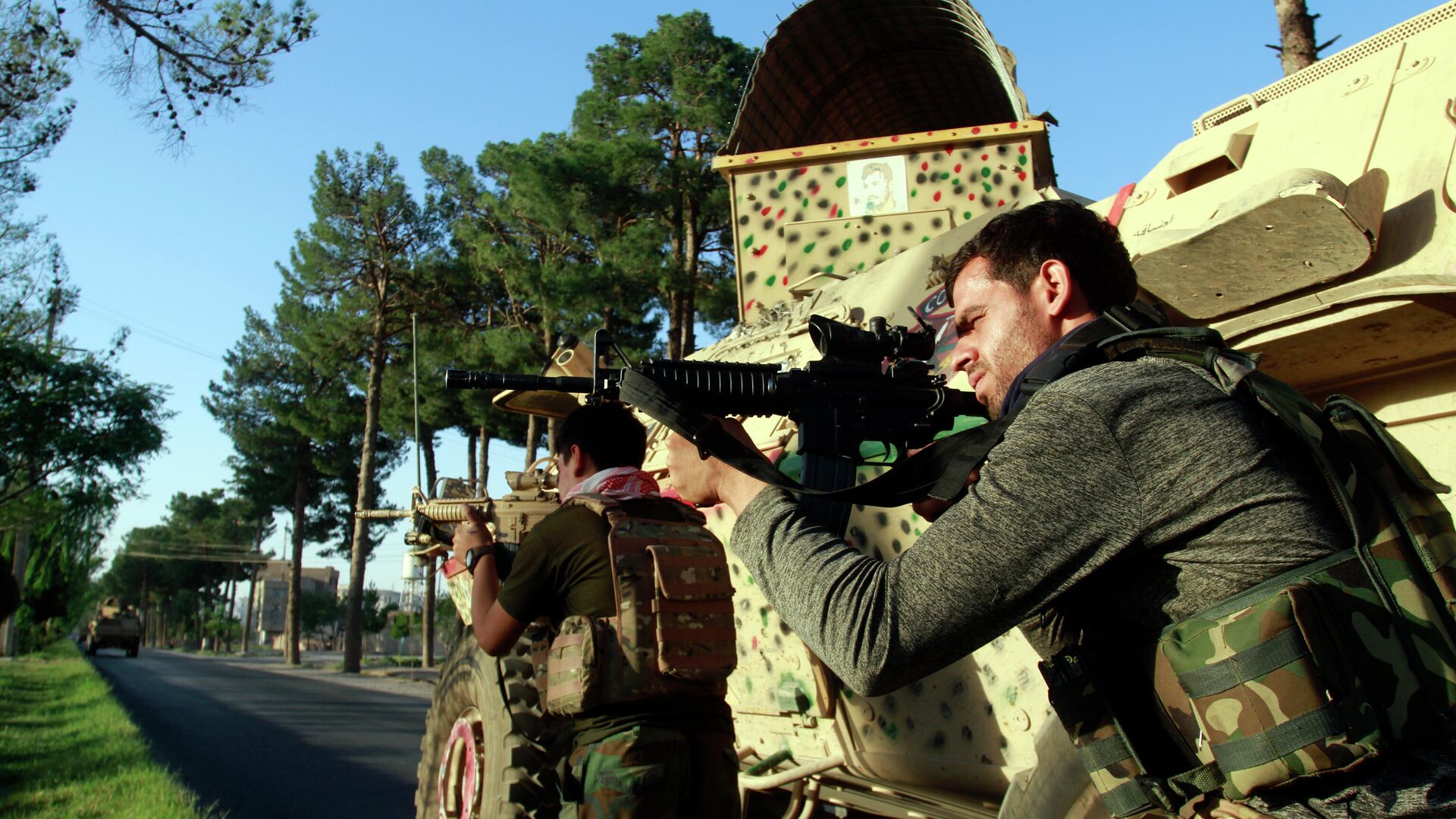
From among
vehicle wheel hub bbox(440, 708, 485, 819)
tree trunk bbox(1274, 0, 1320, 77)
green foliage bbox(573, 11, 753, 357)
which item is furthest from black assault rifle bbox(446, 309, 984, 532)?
green foliage bbox(573, 11, 753, 357)

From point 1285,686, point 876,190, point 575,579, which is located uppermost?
point 876,190

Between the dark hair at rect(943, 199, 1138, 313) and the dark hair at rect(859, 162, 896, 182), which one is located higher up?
the dark hair at rect(859, 162, 896, 182)

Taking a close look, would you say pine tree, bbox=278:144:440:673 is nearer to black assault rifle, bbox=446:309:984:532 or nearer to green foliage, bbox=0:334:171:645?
green foliage, bbox=0:334:171:645

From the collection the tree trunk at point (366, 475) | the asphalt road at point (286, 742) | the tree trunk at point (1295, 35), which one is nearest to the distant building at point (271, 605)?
the tree trunk at point (366, 475)

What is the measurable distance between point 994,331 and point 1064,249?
0.16 meters

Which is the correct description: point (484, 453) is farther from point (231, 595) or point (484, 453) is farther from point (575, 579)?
point (231, 595)

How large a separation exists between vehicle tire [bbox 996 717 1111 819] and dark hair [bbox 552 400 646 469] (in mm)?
1446

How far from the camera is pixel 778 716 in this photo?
149 inches

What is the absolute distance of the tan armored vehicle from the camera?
7.83ft

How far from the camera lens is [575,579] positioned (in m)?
3.09

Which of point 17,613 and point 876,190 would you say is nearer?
point 876,190

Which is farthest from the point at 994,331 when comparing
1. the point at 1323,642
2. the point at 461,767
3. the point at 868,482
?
the point at 461,767

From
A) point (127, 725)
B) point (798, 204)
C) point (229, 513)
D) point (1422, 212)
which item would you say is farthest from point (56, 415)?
point (229, 513)

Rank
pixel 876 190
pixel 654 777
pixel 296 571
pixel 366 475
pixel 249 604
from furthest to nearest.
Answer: pixel 249 604 → pixel 296 571 → pixel 366 475 → pixel 876 190 → pixel 654 777
